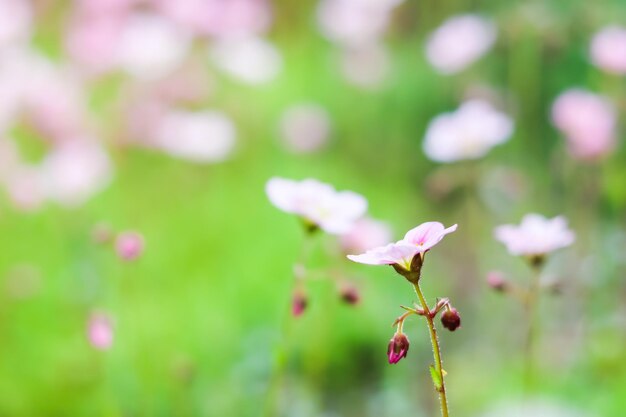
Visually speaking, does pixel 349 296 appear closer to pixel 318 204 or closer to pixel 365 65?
pixel 318 204

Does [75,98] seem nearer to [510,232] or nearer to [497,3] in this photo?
[497,3]

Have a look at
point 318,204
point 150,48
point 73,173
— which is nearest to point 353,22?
point 150,48

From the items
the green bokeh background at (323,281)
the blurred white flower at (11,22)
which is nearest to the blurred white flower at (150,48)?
the green bokeh background at (323,281)

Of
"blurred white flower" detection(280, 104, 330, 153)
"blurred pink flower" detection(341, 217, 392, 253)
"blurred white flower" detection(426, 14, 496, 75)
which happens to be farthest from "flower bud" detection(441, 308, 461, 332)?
"blurred white flower" detection(280, 104, 330, 153)

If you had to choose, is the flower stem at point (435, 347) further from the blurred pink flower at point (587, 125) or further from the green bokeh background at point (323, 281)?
the blurred pink flower at point (587, 125)

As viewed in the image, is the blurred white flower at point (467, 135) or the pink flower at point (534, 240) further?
the blurred white flower at point (467, 135)

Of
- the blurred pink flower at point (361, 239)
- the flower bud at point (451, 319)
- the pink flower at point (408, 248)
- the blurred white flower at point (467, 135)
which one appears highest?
the blurred white flower at point (467, 135)
